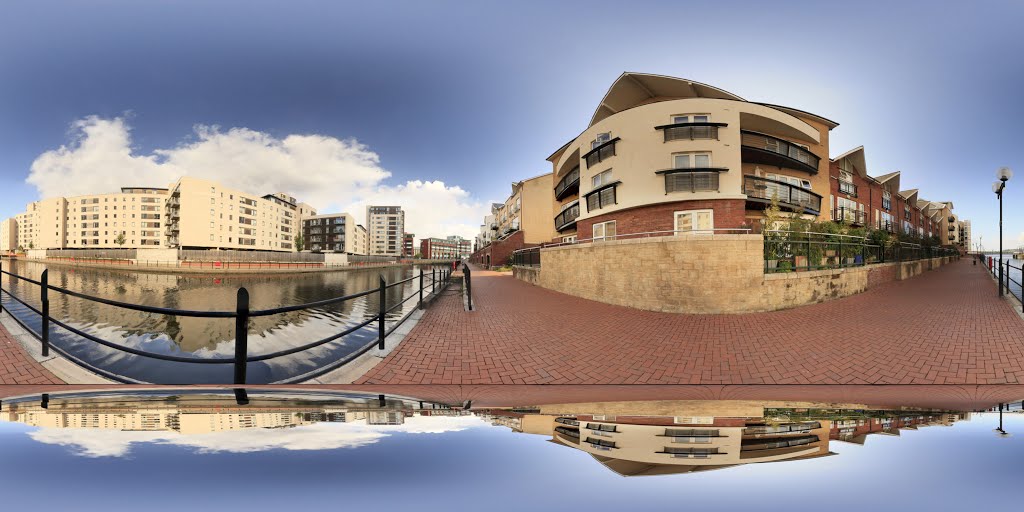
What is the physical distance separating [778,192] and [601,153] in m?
8.90

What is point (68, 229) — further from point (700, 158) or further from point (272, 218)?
point (700, 158)

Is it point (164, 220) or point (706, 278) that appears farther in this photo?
point (164, 220)

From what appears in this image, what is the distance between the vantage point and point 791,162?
17.8 m

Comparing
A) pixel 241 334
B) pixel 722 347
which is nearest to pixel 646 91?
pixel 722 347

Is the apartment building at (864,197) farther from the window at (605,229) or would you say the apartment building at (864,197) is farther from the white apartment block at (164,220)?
the white apartment block at (164,220)

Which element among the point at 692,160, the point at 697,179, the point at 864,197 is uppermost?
the point at 864,197

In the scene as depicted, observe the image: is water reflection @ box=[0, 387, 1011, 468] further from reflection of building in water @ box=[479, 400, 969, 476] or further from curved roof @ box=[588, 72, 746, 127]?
curved roof @ box=[588, 72, 746, 127]

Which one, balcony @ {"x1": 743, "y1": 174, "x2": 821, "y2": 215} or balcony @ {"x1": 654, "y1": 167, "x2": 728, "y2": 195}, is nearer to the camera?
balcony @ {"x1": 654, "y1": 167, "x2": 728, "y2": 195}

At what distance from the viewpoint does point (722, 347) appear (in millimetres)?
5402

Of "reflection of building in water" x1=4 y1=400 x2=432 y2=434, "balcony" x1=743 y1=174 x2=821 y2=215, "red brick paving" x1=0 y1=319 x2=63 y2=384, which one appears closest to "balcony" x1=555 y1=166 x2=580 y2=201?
"balcony" x1=743 y1=174 x2=821 y2=215

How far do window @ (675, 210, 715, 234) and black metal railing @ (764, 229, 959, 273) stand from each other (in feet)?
13.5

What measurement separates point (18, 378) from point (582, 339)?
22.5ft

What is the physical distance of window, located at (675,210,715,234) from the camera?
14898 mm

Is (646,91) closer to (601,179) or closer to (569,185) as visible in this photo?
(601,179)
